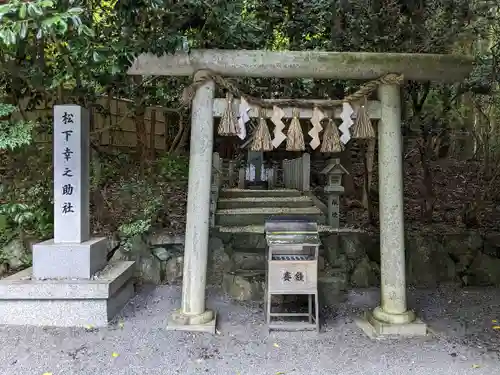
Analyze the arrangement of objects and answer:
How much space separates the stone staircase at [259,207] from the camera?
257 inches

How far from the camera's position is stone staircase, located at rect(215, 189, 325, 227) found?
21.4 feet

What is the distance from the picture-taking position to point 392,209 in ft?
12.6

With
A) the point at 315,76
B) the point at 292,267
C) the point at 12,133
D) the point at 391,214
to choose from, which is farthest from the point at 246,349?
the point at 12,133

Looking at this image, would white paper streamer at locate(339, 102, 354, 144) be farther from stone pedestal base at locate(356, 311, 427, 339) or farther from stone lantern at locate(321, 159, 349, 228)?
stone lantern at locate(321, 159, 349, 228)

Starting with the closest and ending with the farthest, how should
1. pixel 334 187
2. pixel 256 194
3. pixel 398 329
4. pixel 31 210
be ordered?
1. pixel 398 329
2. pixel 31 210
3. pixel 334 187
4. pixel 256 194

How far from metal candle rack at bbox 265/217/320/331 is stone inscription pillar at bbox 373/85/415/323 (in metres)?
0.69

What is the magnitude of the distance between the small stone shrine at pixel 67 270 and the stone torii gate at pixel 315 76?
79 centimetres

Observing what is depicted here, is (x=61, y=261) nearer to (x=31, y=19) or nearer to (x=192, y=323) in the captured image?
(x=192, y=323)

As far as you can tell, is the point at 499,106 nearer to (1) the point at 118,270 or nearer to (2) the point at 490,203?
(2) the point at 490,203

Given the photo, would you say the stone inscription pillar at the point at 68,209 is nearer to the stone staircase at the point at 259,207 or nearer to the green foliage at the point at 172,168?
the stone staircase at the point at 259,207

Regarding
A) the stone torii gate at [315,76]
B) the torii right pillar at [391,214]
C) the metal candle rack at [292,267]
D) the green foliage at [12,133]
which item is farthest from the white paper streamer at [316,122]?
the green foliage at [12,133]

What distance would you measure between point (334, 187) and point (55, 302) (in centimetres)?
402

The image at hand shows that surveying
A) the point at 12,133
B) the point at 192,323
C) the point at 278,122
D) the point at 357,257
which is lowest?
the point at 192,323

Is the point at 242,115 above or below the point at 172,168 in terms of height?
above
